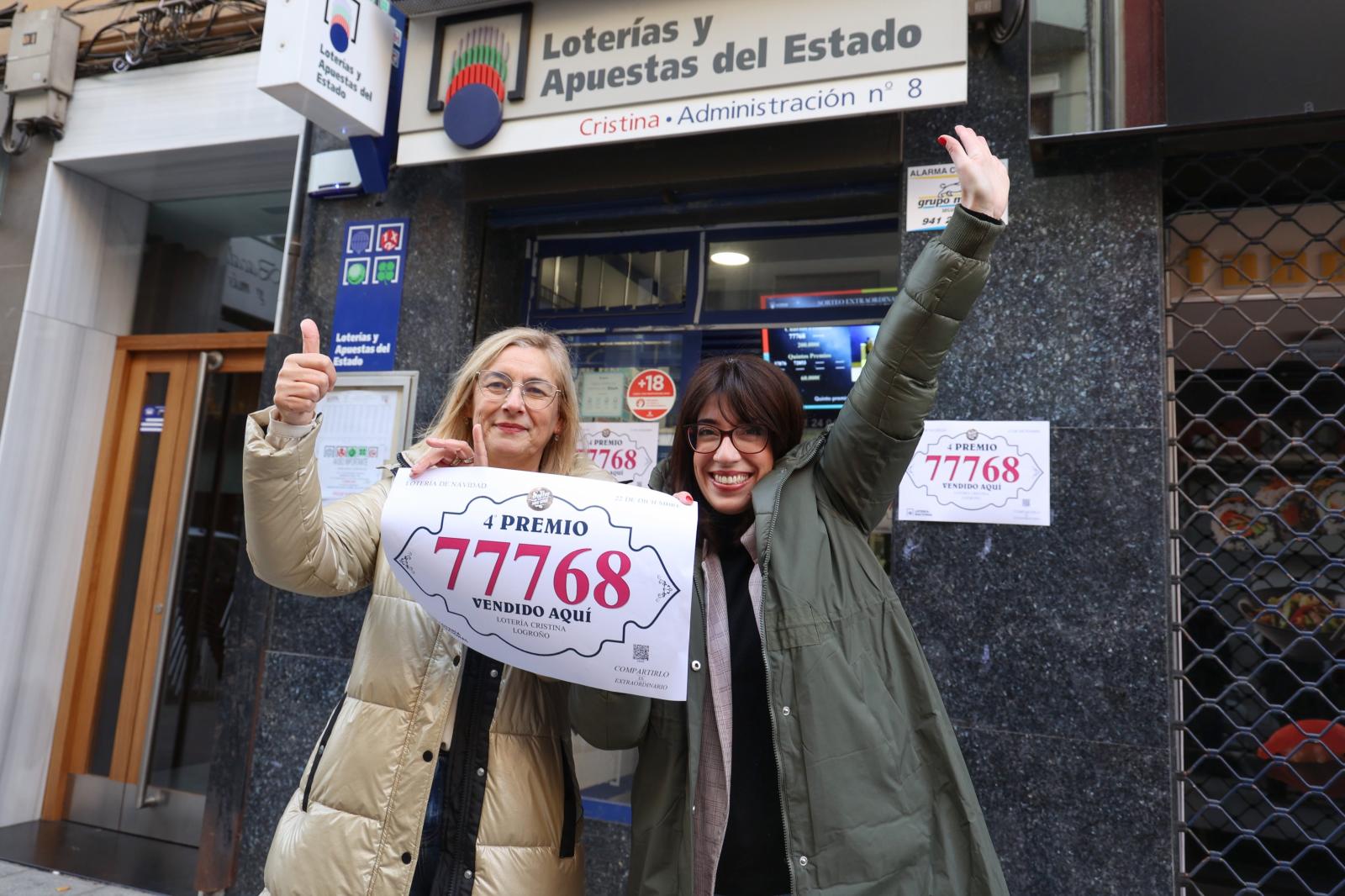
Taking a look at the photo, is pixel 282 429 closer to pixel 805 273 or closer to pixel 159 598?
pixel 805 273

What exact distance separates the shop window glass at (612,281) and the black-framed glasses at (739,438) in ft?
7.94

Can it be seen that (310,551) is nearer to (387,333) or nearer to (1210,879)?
(387,333)

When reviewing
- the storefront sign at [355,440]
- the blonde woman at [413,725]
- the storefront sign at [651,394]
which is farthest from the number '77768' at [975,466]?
the storefront sign at [355,440]

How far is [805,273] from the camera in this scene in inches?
162

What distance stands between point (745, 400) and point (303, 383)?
86cm

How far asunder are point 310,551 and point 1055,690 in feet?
8.39

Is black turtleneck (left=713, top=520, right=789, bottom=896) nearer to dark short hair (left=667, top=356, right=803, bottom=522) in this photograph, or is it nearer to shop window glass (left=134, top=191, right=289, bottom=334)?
dark short hair (left=667, top=356, right=803, bottom=522)

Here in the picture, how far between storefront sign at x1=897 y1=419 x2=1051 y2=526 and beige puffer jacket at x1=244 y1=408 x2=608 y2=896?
76.2 inches

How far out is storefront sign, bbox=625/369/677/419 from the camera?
4246 millimetres

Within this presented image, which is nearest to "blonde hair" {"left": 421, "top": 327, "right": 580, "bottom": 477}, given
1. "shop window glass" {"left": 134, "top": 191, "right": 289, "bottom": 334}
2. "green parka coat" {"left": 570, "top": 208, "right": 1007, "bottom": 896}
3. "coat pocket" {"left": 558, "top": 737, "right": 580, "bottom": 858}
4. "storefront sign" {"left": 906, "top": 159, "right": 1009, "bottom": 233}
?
"green parka coat" {"left": 570, "top": 208, "right": 1007, "bottom": 896}

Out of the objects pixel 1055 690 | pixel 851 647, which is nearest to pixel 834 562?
pixel 851 647

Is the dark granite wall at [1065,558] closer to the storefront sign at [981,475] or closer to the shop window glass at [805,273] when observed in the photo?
the storefront sign at [981,475]

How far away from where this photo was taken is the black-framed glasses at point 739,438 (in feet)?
6.32

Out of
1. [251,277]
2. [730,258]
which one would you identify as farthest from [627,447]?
[251,277]
